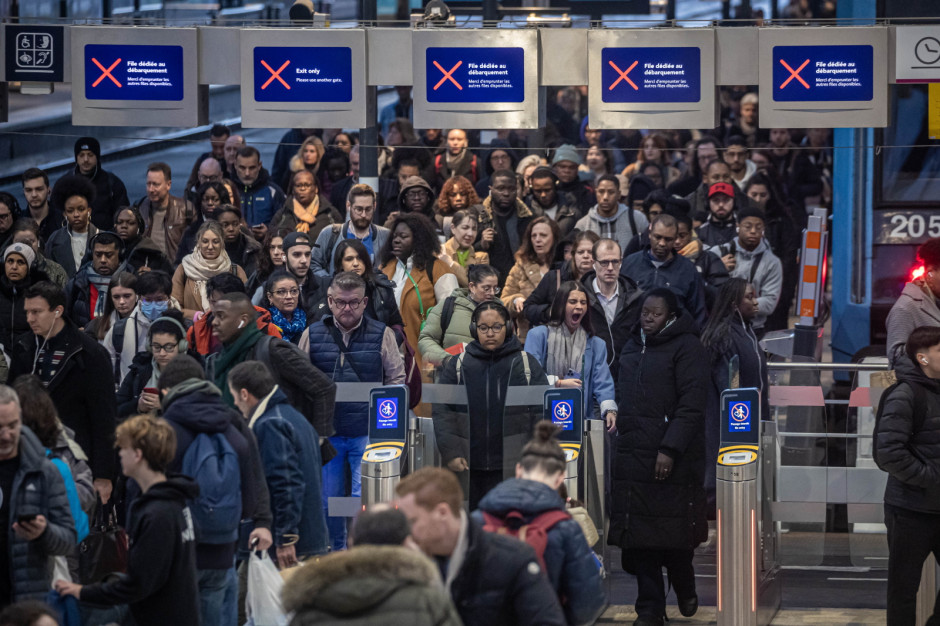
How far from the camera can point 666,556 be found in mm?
8297

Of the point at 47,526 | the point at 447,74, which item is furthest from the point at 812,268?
the point at 47,526

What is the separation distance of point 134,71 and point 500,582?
313 inches

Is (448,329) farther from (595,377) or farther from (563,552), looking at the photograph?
(563,552)

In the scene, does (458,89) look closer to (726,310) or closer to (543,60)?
(543,60)

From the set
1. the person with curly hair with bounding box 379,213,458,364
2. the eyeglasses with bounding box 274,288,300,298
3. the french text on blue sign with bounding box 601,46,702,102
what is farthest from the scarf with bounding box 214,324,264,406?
the french text on blue sign with bounding box 601,46,702,102

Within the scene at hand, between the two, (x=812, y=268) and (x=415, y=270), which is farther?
(x=812, y=268)

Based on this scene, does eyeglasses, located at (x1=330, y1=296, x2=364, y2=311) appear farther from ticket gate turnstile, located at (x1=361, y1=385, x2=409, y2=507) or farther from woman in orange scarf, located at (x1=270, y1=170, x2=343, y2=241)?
woman in orange scarf, located at (x1=270, y1=170, x2=343, y2=241)

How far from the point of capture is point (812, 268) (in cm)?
1262

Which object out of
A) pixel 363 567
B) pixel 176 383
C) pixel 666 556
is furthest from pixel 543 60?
pixel 363 567

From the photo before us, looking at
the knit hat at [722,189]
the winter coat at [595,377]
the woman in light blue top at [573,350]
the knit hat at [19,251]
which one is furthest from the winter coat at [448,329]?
the knit hat at [722,189]

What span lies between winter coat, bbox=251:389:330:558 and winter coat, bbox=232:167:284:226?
643 cm

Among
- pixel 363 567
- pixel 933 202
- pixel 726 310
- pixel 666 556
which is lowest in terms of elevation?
pixel 666 556

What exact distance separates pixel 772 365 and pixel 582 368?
1579mm

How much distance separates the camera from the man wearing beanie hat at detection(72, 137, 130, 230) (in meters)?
12.9
